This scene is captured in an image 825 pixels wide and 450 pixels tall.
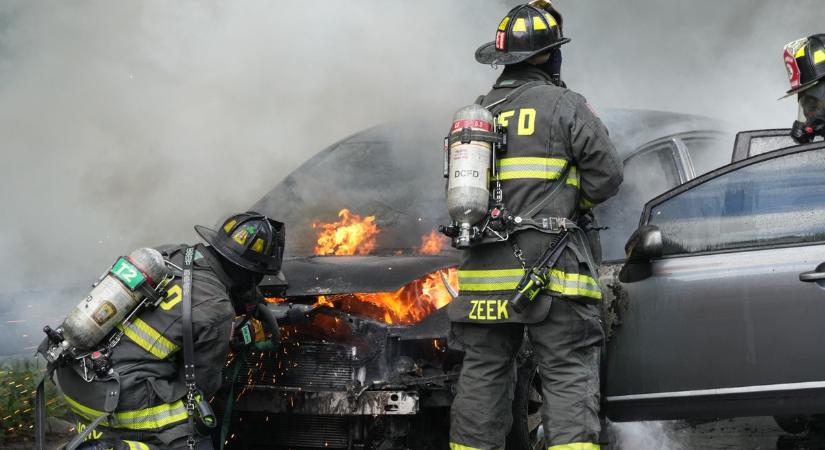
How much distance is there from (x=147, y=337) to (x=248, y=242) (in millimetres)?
584

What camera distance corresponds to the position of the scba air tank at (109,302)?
3.39 m

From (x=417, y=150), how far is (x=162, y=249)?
2414 mm

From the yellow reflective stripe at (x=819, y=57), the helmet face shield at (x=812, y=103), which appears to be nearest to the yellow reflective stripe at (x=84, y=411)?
the helmet face shield at (x=812, y=103)

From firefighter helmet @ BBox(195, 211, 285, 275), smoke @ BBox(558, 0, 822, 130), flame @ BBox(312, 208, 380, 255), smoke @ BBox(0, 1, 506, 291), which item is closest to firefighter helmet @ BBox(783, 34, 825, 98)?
flame @ BBox(312, 208, 380, 255)

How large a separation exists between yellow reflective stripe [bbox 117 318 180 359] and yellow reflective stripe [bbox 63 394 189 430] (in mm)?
216

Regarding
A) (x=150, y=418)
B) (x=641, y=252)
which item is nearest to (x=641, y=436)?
(x=641, y=252)

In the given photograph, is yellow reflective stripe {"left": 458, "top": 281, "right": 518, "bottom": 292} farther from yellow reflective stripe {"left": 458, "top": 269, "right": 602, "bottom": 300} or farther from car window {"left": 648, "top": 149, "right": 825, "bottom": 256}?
car window {"left": 648, "top": 149, "right": 825, "bottom": 256}

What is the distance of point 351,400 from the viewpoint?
401 centimetres

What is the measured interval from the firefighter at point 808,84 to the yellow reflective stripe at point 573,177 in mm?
1430

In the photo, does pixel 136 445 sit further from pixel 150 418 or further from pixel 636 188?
pixel 636 188

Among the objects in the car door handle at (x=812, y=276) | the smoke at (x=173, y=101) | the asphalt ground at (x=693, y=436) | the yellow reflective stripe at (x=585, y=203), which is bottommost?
the asphalt ground at (x=693, y=436)

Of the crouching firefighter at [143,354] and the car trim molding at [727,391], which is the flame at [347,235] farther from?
the car trim molding at [727,391]

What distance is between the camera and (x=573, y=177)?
3.52 m

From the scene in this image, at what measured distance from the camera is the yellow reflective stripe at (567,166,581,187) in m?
3.51
